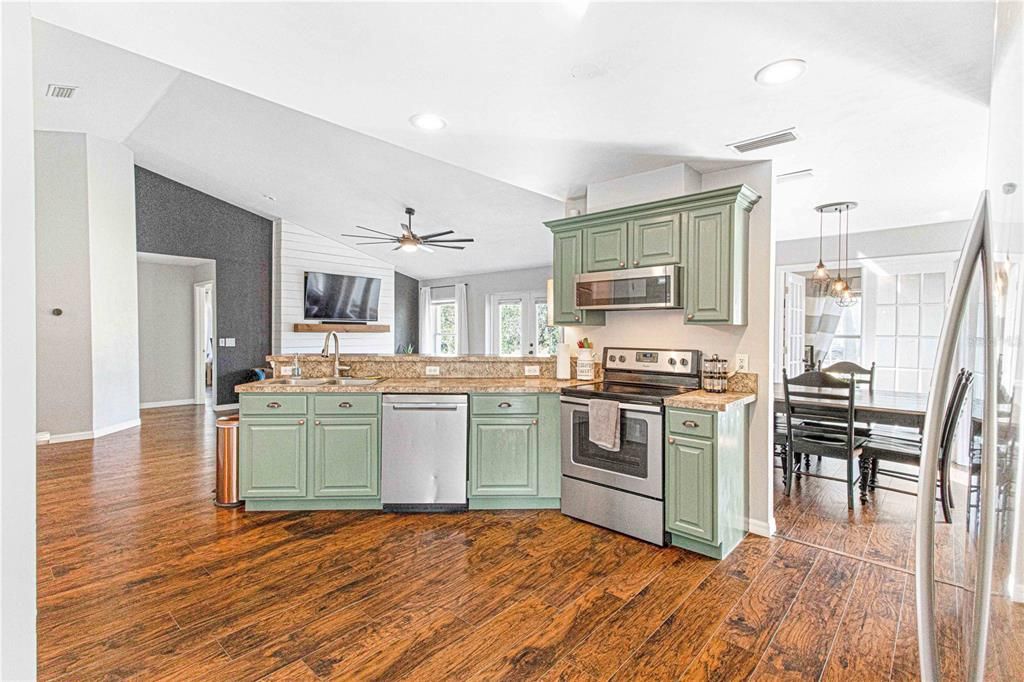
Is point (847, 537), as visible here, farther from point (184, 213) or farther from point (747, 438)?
point (184, 213)

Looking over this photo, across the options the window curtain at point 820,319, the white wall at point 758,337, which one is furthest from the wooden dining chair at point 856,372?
the white wall at point 758,337

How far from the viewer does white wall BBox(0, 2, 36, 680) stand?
1.84 ft

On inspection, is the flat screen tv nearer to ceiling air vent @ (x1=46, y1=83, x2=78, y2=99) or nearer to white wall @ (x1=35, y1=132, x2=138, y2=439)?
white wall @ (x1=35, y1=132, x2=138, y2=439)

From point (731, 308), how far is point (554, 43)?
1.83 metres

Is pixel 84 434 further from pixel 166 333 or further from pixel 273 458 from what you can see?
pixel 273 458

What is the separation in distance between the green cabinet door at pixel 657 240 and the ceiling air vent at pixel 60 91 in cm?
509

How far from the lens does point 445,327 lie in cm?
1005

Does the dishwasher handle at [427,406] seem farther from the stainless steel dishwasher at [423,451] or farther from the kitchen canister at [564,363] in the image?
the kitchen canister at [564,363]

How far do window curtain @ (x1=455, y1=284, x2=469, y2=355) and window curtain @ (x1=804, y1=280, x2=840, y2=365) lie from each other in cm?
566

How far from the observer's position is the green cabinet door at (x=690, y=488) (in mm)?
2711

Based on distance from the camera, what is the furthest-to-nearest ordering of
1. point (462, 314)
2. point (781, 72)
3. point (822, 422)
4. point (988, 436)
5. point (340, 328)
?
point (462, 314), point (340, 328), point (822, 422), point (781, 72), point (988, 436)

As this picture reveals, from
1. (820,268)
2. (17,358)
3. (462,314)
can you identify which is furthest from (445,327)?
(17,358)

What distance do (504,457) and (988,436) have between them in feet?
9.33

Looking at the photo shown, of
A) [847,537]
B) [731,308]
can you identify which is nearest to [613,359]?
[731,308]
